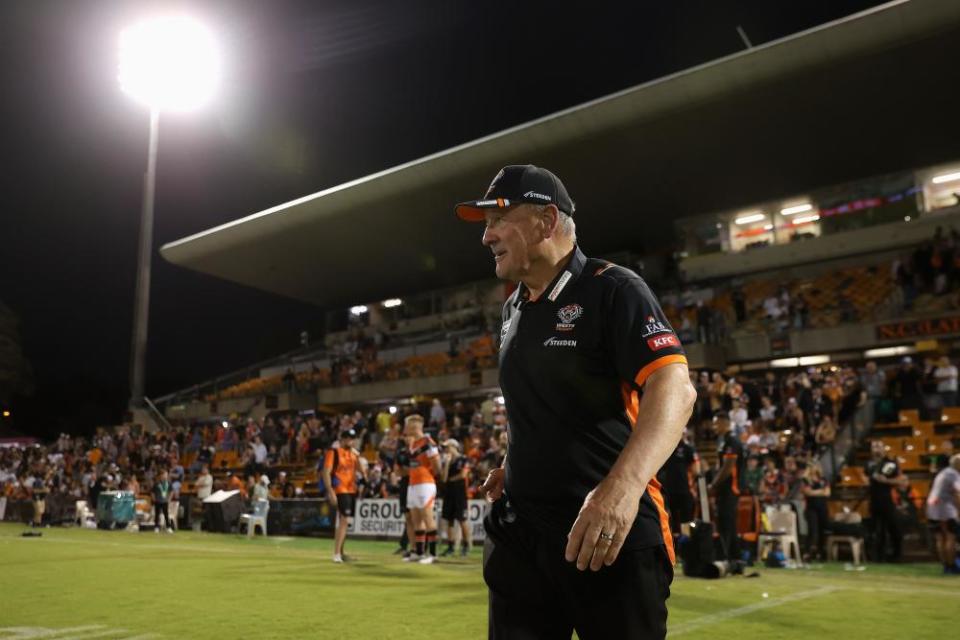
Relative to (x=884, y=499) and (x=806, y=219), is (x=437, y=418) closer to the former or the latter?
(x=806, y=219)

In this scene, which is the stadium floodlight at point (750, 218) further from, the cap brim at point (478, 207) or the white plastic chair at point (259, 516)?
the cap brim at point (478, 207)

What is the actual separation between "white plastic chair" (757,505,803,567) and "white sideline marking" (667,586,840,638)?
144 inches

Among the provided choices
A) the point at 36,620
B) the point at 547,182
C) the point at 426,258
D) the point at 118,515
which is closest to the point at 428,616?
the point at 36,620

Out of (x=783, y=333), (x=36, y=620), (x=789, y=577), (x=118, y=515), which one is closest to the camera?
(x=36, y=620)

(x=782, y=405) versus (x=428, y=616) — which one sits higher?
(x=782, y=405)

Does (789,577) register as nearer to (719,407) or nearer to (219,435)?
(719,407)

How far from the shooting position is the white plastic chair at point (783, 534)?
13.0 metres

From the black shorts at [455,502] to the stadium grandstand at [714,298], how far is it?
105 centimetres

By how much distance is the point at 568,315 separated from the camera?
7.91 ft

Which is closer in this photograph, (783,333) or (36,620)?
(36,620)

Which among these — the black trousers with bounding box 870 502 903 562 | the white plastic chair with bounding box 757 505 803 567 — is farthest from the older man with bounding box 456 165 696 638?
the black trousers with bounding box 870 502 903 562

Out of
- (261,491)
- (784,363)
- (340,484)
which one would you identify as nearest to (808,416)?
(784,363)

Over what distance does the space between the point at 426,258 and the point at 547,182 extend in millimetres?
36058

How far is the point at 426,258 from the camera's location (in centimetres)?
3844
